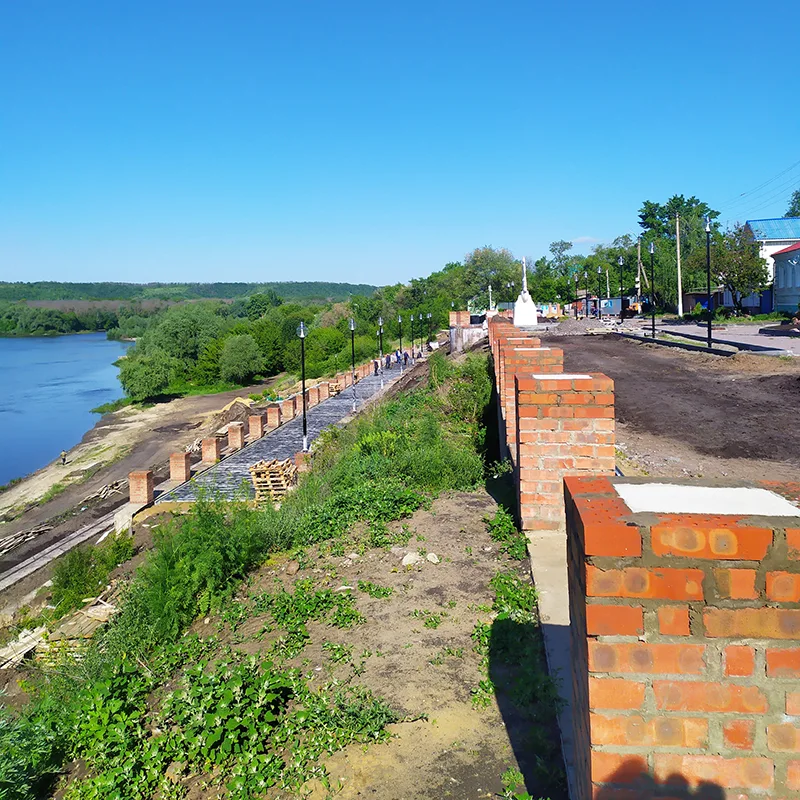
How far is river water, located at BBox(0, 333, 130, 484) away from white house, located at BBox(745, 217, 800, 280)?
50.3m

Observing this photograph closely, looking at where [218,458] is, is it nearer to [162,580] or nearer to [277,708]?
[162,580]

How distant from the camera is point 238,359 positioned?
6128cm

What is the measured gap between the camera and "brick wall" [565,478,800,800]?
78.5 inches

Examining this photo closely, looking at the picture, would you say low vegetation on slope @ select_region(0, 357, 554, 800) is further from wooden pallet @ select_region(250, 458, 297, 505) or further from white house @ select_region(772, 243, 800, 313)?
white house @ select_region(772, 243, 800, 313)

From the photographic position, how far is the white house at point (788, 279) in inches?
1453

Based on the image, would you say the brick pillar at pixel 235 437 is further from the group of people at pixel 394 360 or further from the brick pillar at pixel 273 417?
the group of people at pixel 394 360

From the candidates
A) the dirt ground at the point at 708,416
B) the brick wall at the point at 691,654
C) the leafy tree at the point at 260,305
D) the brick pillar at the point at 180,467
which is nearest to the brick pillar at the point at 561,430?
the dirt ground at the point at 708,416

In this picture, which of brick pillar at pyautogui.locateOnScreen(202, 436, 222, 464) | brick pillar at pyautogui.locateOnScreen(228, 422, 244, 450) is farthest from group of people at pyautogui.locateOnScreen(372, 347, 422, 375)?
brick pillar at pyautogui.locateOnScreen(202, 436, 222, 464)

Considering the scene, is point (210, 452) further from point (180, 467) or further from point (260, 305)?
point (260, 305)

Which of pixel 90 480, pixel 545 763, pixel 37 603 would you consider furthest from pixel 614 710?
pixel 90 480

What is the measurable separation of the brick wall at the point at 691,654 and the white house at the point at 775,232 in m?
55.3

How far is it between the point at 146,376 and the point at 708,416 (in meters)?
47.3

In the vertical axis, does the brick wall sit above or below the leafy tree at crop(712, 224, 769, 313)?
below

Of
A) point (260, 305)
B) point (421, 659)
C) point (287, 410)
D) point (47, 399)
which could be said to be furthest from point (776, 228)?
point (260, 305)
